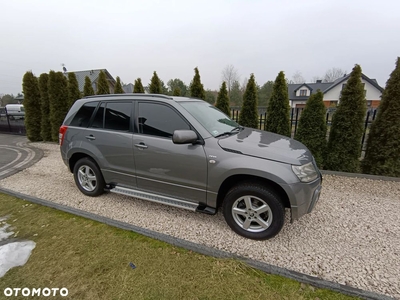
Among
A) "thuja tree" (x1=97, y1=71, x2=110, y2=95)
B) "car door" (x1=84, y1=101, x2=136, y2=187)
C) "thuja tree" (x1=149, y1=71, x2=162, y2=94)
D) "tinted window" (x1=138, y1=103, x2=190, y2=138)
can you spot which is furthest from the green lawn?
"thuja tree" (x1=97, y1=71, x2=110, y2=95)

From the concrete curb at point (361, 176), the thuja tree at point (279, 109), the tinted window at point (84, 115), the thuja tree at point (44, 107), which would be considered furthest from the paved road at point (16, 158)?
the concrete curb at point (361, 176)

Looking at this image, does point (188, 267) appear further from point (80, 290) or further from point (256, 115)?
point (256, 115)

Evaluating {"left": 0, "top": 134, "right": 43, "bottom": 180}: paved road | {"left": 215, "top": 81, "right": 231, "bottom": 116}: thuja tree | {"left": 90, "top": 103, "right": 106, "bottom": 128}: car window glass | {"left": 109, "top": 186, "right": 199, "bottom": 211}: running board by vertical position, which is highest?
{"left": 215, "top": 81, "right": 231, "bottom": 116}: thuja tree

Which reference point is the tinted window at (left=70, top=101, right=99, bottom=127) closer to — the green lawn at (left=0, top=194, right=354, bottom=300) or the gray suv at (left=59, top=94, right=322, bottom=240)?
the gray suv at (left=59, top=94, right=322, bottom=240)

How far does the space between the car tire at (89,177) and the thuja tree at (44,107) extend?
6.27 m

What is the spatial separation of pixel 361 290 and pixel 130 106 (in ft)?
11.5

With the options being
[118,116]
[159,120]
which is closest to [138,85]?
[118,116]

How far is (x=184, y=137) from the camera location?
2.39 meters

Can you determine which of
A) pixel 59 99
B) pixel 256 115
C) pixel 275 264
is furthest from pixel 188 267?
pixel 59 99

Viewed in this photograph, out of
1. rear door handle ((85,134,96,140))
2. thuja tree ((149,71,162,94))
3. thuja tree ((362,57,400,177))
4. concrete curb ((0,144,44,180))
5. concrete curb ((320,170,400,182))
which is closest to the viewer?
rear door handle ((85,134,96,140))

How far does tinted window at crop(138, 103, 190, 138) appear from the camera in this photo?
8.96 ft

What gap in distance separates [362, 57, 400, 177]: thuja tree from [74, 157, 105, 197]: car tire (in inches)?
228

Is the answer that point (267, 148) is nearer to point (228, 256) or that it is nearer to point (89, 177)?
point (228, 256)

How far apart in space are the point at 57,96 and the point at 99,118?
5981 millimetres
